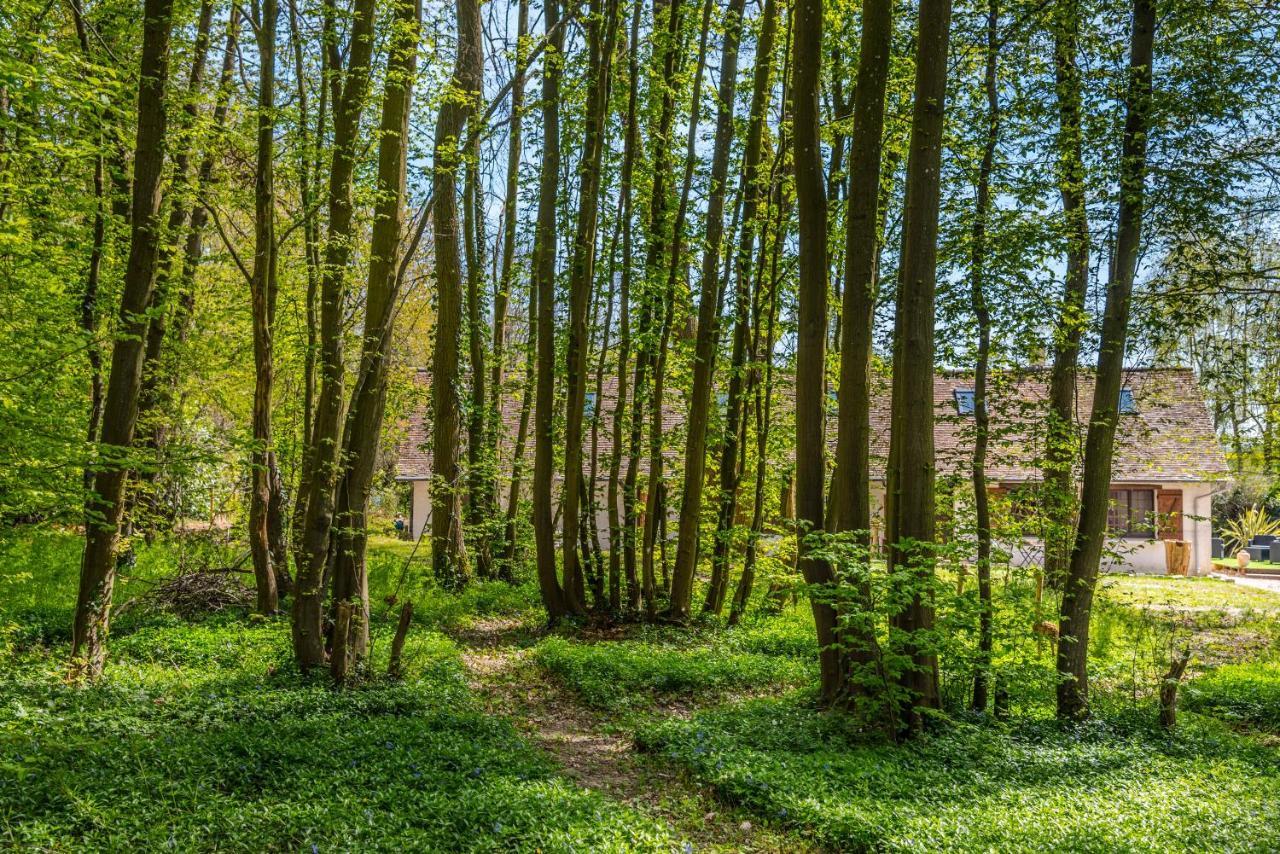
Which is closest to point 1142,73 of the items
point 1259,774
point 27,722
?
point 1259,774

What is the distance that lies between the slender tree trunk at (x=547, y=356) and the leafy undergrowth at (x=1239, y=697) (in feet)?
23.1

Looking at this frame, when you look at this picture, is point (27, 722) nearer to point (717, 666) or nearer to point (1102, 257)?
point (717, 666)

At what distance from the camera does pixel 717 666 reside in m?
8.85

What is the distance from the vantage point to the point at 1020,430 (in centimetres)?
709

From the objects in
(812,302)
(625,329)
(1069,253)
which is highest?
(1069,253)

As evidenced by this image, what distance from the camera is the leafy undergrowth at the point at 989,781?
4566mm

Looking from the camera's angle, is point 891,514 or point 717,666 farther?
point 717,666

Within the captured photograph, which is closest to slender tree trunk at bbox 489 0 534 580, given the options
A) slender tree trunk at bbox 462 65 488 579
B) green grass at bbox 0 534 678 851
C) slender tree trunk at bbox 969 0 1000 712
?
slender tree trunk at bbox 462 65 488 579

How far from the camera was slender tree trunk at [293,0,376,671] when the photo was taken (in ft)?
23.3

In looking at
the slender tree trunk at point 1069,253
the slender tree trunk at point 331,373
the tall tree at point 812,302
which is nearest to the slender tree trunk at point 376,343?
the slender tree trunk at point 331,373

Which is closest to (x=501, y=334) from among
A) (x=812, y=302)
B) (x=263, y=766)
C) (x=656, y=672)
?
(x=656, y=672)

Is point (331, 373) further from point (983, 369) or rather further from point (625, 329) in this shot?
point (983, 369)

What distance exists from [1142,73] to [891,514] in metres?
4.41

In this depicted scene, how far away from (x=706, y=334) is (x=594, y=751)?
5.65m
